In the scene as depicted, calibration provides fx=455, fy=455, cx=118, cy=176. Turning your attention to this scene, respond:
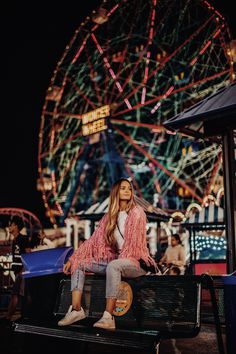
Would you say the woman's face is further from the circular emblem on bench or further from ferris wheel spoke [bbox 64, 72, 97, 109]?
ferris wheel spoke [bbox 64, 72, 97, 109]

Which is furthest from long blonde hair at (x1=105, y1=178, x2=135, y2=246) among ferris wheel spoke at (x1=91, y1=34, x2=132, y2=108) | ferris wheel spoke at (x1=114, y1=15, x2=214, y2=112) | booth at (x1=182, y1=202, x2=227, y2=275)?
ferris wheel spoke at (x1=91, y1=34, x2=132, y2=108)

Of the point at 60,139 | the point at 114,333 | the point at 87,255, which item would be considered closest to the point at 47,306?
the point at 87,255

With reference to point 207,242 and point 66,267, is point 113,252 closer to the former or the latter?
point 66,267

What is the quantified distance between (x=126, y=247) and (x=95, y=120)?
15.1 m

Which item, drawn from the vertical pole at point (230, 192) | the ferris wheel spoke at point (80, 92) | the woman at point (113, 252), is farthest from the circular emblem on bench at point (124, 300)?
the ferris wheel spoke at point (80, 92)

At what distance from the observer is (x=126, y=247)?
10.9 ft

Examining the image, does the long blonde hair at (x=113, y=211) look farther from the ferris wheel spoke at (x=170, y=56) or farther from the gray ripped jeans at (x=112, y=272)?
the ferris wheel spoke at (x=170, y=56)

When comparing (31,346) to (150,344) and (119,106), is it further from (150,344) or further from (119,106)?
(119,106)

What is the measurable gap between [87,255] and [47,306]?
25.9 inches

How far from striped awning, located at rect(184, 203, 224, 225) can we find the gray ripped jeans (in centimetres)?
668

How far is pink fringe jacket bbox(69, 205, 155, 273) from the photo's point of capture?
3.31 meters

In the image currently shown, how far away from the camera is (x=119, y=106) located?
18.0 m

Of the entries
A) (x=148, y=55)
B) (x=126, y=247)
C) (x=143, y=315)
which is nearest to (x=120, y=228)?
(x=126, y=247)

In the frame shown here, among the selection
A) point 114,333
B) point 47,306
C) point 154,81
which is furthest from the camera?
point 154,81
